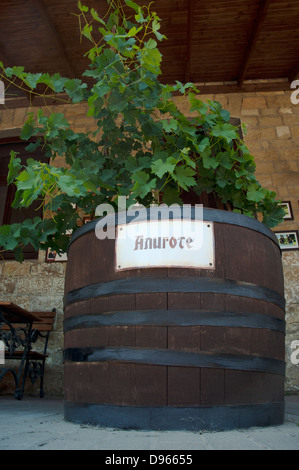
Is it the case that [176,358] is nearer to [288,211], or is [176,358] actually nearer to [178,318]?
[178,318]

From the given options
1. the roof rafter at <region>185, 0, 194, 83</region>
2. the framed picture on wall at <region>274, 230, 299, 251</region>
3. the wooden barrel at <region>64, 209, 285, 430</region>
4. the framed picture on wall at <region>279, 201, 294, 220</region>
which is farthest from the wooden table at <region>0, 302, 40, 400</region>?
the roof rafter at <region>185, 0, 194, 83</region>

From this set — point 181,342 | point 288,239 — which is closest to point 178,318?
point 181,342

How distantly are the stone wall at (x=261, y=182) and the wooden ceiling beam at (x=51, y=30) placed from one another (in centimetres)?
60

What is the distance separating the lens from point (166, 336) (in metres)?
1.35

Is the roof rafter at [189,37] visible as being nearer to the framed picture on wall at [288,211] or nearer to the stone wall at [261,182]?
the stone wall at [261,182]

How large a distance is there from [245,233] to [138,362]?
2.11 ft

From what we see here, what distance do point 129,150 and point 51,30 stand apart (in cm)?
278

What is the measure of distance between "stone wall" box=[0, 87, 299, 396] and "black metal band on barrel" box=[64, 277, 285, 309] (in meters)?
2.51

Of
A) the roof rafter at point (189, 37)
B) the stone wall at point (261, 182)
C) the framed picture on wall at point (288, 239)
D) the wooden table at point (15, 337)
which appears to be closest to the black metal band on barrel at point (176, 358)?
the wooden table at point (15, 337)

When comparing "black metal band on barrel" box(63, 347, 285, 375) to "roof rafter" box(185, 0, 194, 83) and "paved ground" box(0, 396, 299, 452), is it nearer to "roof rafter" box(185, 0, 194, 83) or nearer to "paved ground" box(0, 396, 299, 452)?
"paved ground" box(0, 396, 299, 452)

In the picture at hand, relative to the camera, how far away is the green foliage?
1.63 meters

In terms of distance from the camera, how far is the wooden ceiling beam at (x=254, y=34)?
3.75 meters
